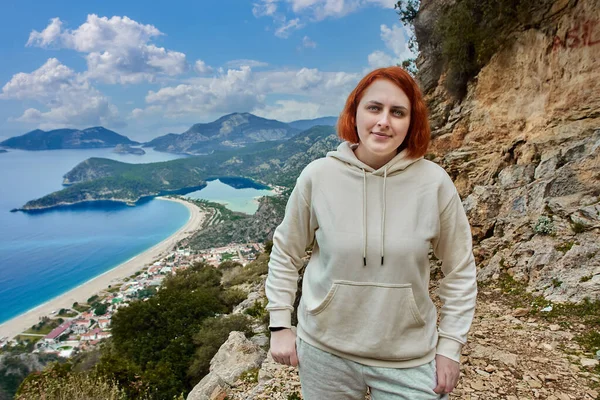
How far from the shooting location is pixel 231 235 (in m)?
62.2

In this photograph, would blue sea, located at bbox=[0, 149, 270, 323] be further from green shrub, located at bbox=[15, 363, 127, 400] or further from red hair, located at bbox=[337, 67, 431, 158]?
red hair, located at bbox=[337, 67, 431, 158]

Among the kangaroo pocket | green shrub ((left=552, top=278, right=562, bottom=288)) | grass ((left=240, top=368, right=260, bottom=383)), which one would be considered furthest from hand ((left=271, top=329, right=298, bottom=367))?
green shrub ((left=552, top=278, right=562, bottom=288))

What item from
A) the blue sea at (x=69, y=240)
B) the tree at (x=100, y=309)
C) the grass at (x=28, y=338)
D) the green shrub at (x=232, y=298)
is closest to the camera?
the green shrub at (x=232, y=298)

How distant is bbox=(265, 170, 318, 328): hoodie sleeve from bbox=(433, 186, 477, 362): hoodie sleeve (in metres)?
0.48

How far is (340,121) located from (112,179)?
13382 cm

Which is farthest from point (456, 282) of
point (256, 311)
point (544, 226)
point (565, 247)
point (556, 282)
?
point (256, 311)

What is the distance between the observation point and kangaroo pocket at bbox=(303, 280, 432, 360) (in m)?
1.20

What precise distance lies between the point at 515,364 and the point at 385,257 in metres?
3.04

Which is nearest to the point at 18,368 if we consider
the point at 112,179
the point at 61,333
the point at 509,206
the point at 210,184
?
the point at 61,333

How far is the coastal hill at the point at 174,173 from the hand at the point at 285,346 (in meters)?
86.4

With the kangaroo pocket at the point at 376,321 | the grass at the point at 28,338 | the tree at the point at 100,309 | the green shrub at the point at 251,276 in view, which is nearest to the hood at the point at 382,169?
the kangaroo pocket at the point at 376,321

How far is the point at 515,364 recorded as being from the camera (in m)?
3.31

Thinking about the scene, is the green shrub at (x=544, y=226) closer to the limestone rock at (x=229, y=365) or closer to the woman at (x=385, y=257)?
the limestone rock at (x=229, y=365)

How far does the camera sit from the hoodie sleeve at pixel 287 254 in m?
1.35
